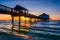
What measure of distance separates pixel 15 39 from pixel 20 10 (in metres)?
20.7

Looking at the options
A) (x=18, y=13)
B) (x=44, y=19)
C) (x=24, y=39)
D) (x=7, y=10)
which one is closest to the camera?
(x=24, y=39)

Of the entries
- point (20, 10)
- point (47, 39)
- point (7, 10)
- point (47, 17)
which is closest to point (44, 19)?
point (47, 17)

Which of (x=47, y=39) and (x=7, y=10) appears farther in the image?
(x=7, y=10)

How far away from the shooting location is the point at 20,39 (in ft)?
44.8

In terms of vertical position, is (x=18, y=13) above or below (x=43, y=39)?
above

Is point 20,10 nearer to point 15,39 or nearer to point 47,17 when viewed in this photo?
point 15,39

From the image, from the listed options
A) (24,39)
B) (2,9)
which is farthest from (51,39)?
(2,9)

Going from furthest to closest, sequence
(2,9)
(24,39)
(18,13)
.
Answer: (18,13) < (2,9) < (24,39)

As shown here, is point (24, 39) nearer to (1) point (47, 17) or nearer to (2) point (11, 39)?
(2) point (11, 39)

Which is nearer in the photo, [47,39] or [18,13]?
[47,39]

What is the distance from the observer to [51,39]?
14109mm

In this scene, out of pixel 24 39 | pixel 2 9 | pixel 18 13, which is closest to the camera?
pixel 24 39

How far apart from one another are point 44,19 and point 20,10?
58.9 metres

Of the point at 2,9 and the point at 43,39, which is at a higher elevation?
the point at 2,9
